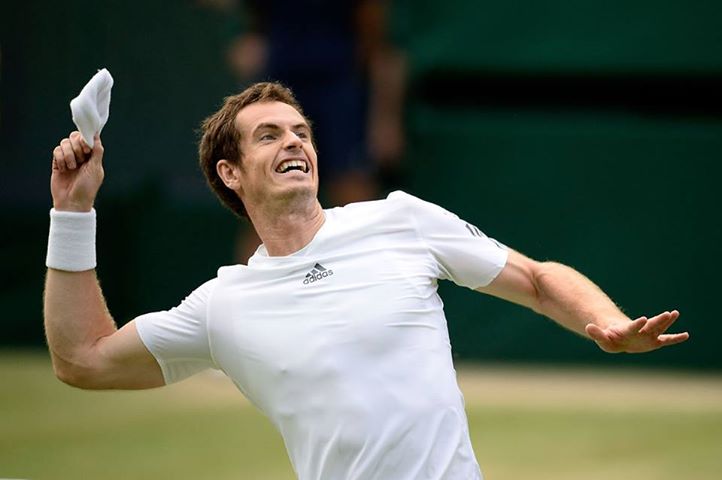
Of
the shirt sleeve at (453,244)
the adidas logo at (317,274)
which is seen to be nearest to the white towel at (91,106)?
the adidas logo at (317,274)

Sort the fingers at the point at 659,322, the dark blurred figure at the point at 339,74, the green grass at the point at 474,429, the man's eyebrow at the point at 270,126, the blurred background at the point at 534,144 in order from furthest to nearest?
1. the dark blurred figure at the point at 339,74
2. the blurred background at the point at 534,144
3. the green grass at the point at 474,429
4. the man's eyebrow at the point at 270,126
5. the fingers at the point at 659,322

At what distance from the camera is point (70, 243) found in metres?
4.12

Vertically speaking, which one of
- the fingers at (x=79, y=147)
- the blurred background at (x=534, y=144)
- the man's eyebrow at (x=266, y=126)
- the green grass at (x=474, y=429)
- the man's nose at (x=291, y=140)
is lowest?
the green grass at (x=474, y=429)

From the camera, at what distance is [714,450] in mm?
6820

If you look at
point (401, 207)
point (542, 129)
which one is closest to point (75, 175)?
point (401, 207)

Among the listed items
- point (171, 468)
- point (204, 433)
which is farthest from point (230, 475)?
point (204, 433)

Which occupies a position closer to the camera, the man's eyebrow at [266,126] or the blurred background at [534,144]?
the man's eyebrow at [266,126]

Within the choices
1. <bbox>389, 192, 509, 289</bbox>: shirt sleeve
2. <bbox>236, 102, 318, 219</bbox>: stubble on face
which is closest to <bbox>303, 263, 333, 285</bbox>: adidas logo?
<bbox>236, 102, 318, 219</bbox>: stubble on face

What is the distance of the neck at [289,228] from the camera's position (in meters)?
4.16

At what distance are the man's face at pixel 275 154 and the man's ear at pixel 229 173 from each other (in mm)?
20

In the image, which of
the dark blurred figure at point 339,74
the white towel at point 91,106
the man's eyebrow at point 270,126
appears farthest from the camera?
the dark blurred figure at point 339,74

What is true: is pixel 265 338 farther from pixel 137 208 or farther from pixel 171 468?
pixel 137 208

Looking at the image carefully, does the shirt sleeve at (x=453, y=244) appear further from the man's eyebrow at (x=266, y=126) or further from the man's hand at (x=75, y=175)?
the man's hand at (x=75, y=175)

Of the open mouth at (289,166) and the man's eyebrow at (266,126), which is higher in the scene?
the man's eyebrow at (266,126)
